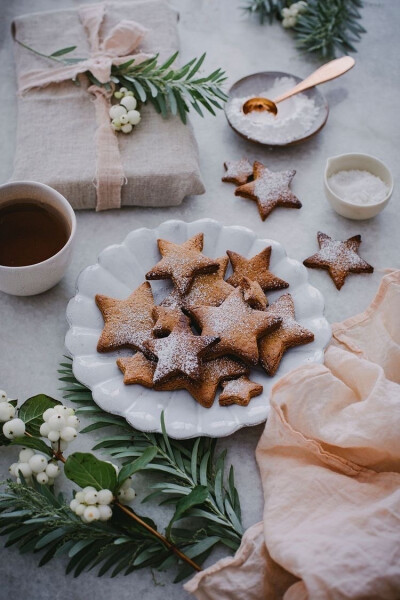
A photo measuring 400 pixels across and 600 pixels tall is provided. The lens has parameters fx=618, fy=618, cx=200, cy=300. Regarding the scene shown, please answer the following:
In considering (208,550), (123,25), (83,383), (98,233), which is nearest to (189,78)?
(123,25)

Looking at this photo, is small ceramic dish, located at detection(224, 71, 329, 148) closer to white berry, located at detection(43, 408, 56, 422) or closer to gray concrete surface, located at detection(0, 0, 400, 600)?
gray concrete surface, located at detection(0, 0, 400, 600)

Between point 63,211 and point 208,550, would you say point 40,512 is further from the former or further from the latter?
point 63,211

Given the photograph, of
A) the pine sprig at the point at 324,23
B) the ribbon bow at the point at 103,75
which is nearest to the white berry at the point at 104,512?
the ribbon bow at the point at 103,75

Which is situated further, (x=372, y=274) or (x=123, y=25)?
(x=123, y=25)

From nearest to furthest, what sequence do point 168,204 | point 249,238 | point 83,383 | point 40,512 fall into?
point 40,512, point 83,383, point 249,238, point 168,204

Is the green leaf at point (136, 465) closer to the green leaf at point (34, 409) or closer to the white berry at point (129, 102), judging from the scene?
the green leaf at point (34, 409)

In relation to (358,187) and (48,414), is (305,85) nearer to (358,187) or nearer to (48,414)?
(358,187)
